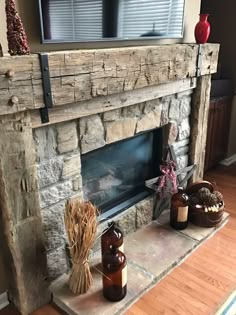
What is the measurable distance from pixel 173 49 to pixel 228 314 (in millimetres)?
1544

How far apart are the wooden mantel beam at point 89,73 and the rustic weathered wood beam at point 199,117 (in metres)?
0.28

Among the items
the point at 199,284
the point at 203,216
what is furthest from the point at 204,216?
the point at 199,284

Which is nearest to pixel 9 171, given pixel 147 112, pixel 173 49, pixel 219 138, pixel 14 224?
pixel 14 224

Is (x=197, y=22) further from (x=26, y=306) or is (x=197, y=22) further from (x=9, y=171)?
(x=26, y=306)

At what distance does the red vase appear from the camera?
6.84ft

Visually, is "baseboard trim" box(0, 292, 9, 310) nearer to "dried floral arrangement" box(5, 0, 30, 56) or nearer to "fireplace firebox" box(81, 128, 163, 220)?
"fireplace firebox" box(81, 128, 163, 220)

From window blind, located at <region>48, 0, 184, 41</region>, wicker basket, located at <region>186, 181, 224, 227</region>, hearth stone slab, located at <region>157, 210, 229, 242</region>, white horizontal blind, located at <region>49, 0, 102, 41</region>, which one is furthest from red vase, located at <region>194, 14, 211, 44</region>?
hearth stone slab, located at <region>157, 210, 229, 242</region>

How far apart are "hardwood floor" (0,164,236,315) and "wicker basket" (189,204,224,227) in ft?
0.31

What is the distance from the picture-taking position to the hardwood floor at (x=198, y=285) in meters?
1.64

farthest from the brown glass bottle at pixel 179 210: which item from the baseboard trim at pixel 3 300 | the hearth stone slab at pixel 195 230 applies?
the baseboard trim at pixel 3 300

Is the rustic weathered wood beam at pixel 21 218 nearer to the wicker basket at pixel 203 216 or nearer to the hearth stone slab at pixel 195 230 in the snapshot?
the hearth stone slab at pixel 195 230

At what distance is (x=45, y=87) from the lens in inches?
53.6

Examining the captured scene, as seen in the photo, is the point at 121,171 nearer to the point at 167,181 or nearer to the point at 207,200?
the point at 167,181

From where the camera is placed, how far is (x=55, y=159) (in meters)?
1.59
